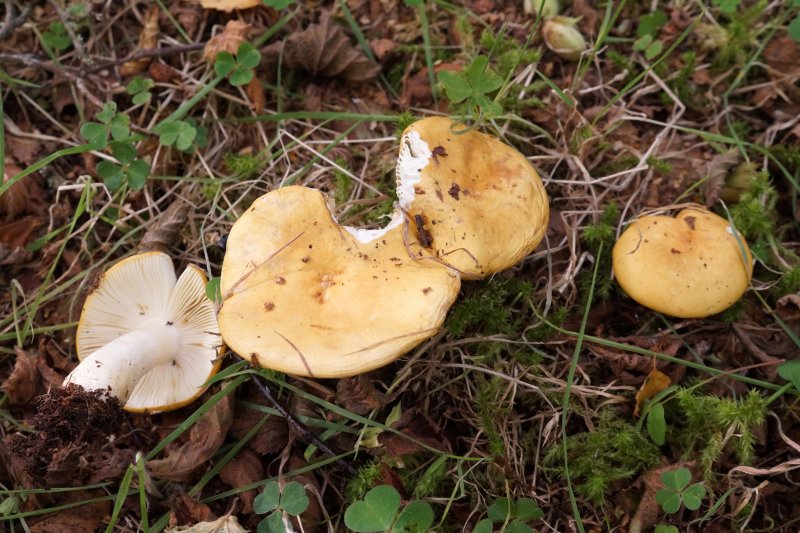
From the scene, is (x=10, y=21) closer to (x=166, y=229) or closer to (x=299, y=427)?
(x=166, y=229)

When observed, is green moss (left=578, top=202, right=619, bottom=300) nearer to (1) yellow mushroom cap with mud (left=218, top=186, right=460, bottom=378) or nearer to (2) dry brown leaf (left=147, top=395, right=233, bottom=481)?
(1) yellow mushroom cap with mud (left=218, top=186, right=460, bottom=378)

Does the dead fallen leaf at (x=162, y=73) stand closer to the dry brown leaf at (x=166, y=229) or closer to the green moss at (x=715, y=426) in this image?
the dry brown leaf at (x=166, y=229)

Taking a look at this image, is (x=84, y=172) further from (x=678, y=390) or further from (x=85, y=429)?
(x=678, y=390)

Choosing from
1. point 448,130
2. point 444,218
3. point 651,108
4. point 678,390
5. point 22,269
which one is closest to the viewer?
point 444,218

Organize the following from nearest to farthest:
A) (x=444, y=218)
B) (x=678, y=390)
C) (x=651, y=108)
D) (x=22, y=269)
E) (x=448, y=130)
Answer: (x=444, y=218)
(x=448, y=130)
(x=678, y=390)
(x=22, y=269)
(x=651, y=108)

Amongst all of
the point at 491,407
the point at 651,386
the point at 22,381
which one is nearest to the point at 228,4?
the point at 22,381

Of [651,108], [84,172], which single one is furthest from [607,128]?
[84,172]

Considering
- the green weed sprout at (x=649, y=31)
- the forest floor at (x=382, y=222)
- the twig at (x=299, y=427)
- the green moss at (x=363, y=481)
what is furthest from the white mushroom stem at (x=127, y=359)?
the green weed sprout at (x=649, y=31)
